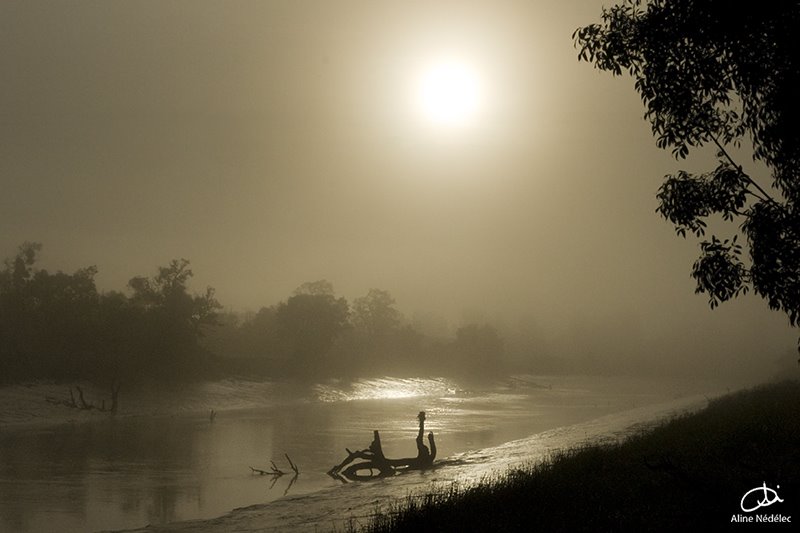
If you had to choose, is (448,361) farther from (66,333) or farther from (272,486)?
(272,486)

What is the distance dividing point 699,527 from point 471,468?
21796 mm

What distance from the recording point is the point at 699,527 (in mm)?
15828

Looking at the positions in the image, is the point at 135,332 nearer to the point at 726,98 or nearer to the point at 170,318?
the point at 170,318

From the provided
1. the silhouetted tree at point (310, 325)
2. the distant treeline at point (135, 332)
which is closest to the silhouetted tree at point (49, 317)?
the distant treeline at point (135, 332)

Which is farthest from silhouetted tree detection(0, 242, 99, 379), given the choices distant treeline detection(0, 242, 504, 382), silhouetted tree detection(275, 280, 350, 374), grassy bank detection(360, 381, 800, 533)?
grassy bank detection(360, 381, 800, 533)

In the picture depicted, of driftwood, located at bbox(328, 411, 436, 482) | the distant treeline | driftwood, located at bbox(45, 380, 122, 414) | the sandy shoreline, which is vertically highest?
the distant treeline
